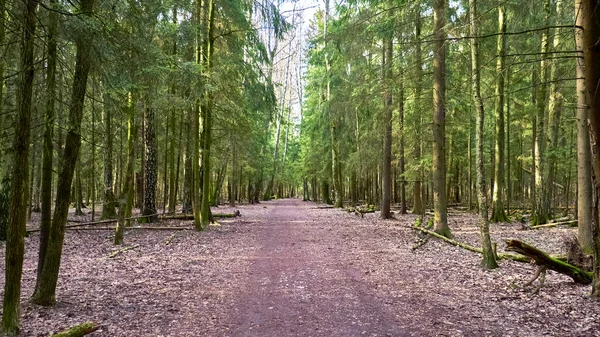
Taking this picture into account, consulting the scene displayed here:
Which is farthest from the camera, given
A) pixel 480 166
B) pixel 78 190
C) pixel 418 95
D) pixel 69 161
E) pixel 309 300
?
pixel 78 190

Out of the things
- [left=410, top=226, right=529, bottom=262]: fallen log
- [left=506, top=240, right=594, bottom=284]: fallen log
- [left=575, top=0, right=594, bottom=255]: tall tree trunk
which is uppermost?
[left=575, top=0, right=594, bottom=255]: tall tree trunk

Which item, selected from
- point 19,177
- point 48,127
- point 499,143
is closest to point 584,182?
point 48,127

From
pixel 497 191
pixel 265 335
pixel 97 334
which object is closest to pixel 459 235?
pixel 497 191

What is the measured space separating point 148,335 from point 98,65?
3.34 meters

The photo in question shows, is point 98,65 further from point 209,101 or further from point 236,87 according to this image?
point 236,87

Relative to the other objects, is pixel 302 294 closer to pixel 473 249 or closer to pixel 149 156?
pixel 473 249

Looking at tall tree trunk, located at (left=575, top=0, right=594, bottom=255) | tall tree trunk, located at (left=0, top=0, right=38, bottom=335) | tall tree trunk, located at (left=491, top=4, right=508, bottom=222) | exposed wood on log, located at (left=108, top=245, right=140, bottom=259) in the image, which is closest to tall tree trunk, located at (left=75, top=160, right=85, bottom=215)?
exposed wood on log, located at (left=108, top=245, right=140, bottom=259)

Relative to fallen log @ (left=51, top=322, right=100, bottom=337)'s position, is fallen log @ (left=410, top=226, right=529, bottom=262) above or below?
below

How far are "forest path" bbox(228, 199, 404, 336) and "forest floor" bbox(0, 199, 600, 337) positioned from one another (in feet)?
0.06

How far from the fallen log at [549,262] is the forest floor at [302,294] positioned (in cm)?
23

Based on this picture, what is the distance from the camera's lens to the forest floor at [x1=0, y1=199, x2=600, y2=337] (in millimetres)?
4738

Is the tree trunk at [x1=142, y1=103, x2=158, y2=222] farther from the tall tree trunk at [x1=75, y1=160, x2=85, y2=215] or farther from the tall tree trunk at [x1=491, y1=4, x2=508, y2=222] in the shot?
the tall tree trunk at [x1=491, y1=4, x2=508, y2=222]

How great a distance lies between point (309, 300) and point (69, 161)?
3711 millimetres

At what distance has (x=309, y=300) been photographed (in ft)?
19.1
